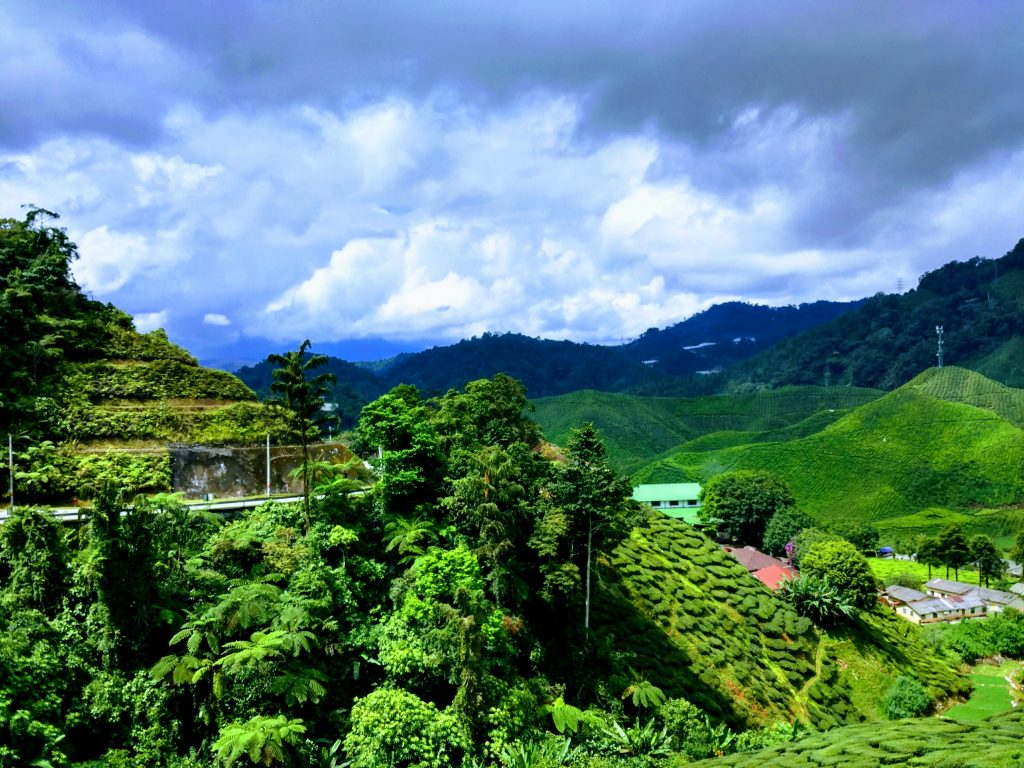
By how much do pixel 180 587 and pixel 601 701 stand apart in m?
13.9

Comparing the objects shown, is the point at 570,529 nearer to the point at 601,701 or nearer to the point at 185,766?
the point at 601,701

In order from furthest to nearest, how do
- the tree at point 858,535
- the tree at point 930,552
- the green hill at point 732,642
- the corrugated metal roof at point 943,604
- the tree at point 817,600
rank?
the tree at point 858,535, the tree at point 930,552, the corrugated metal roof at point 943,604, the tree at point 817,600, the green hill at point 732,642

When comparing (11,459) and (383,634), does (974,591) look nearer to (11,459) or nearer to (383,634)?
(383,634)

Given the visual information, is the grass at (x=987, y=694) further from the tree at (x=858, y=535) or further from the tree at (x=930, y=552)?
the tree at (x=858, y=535)

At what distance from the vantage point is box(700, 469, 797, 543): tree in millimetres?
67375

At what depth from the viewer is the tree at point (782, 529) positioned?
6216 centimetres

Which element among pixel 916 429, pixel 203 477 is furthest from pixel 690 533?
pixel 916 429

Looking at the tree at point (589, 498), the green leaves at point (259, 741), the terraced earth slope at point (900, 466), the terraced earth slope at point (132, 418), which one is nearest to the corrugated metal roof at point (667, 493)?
the terraced earth slope at point (900, 466)

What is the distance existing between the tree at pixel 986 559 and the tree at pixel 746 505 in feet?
63.3

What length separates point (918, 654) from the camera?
37.5m

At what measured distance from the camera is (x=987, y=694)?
123 feet

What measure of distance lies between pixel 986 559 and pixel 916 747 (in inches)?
2801

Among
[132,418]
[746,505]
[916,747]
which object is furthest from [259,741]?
[746,505]

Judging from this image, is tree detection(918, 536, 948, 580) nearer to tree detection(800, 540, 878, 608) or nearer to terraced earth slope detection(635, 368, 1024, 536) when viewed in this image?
terraced earth slope detection(635, 368, 1024, 536)
